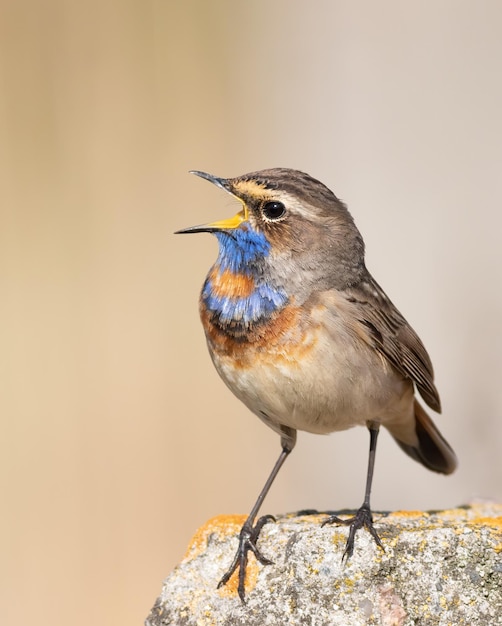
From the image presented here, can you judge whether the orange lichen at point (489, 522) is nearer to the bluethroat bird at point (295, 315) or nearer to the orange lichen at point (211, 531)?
the bluethroat bird at point (295, 315)

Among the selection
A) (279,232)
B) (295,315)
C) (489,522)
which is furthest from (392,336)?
(489,522)

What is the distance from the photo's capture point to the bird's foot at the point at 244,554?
398cm

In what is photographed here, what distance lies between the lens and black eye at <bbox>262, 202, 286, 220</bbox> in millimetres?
4438

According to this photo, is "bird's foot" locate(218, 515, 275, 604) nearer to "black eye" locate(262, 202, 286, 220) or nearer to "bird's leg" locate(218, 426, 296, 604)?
"bird's leg" locate(218, 426, 296, 604)

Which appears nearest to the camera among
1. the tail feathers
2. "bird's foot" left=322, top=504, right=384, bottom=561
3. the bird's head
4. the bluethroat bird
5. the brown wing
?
"bird's foot" left=322, top=504, right=384, bottom=561

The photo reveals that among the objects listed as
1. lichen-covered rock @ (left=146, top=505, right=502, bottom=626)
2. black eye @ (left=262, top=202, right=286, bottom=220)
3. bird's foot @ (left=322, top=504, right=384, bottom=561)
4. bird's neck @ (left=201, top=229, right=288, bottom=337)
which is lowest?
lichen-covered rock @ (left=146, top=505, right=502, bottom=626)

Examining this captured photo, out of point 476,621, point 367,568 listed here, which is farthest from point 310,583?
point 476,621

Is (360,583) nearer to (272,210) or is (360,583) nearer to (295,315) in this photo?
(295,315)

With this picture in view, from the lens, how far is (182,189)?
793 centimetres

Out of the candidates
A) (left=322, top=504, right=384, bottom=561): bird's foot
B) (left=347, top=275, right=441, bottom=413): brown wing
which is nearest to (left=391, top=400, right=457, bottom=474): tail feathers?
(left=347, top=275, right=441, bottom=413): brown wing

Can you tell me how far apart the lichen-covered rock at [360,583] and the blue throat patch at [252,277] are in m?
0.92

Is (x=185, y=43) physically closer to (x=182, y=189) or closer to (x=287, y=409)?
(x=182, y=189)

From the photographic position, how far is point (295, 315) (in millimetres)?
4332

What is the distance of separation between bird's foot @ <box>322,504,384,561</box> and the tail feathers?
3.85 feet
